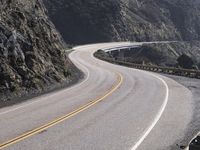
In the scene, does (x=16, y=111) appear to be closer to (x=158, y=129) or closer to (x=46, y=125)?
(x=46, y=125)

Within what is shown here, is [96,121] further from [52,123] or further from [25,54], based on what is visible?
[25,54]

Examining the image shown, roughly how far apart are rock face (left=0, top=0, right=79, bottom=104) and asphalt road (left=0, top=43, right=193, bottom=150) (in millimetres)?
2009

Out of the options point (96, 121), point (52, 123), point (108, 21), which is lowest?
point (108, 21)

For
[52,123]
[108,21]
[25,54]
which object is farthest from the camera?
[108,21]

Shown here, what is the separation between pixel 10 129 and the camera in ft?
48.6

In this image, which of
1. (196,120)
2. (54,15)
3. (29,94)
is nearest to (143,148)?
(196,120)

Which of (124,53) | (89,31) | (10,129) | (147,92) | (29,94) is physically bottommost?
(124,53)

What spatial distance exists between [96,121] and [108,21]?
113m

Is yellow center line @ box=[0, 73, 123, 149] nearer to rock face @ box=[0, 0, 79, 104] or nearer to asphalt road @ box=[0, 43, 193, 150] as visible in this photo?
asphalt road @ box=[0, 43, 193, 150]

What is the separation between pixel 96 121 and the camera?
55.0ft

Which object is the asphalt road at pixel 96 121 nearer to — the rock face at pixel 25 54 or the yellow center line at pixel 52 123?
the yellow center line at pixel 52 123

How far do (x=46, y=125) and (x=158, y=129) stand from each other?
155 inches

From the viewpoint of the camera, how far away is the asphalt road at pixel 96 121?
13124 millimetres

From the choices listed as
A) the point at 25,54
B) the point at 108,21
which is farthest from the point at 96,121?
the point at 108,21
